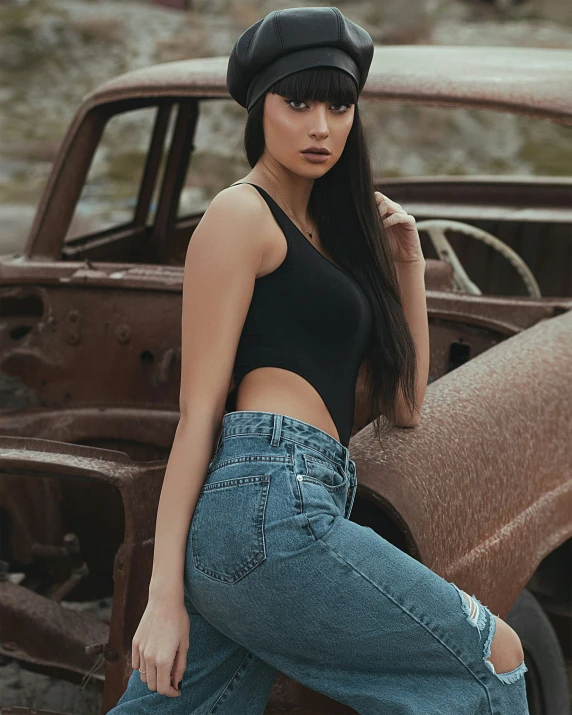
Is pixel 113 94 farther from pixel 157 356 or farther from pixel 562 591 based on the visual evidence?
pixel 562 591

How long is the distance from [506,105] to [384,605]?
1.91 metres

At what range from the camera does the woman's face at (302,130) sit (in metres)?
1.57

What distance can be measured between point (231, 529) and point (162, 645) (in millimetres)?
200

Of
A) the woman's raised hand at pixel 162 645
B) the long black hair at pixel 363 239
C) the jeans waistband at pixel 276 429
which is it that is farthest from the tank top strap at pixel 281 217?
the woman's raised hand at pixel 162 645

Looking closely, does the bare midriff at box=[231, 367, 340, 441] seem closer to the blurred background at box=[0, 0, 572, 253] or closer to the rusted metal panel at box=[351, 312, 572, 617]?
the rusted metal panel at box=[351, 312, 572, 617]

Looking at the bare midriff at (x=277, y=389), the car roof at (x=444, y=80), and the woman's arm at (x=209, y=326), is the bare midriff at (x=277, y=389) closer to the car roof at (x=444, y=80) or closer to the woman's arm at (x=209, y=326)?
the woman's arm at (x=209, y=326)

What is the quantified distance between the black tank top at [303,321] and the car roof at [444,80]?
150 cm

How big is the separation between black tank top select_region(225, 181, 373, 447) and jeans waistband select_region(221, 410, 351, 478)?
8cm

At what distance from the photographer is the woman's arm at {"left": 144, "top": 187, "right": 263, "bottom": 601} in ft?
4.75

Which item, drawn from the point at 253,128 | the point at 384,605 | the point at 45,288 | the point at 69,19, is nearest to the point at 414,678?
the point at 384,605

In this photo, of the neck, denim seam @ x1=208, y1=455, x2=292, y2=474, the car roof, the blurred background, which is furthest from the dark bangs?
the blurred background

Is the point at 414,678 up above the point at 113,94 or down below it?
below

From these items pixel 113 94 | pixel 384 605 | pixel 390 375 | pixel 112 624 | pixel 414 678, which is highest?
pixel 113 94

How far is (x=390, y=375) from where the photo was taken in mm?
1731
